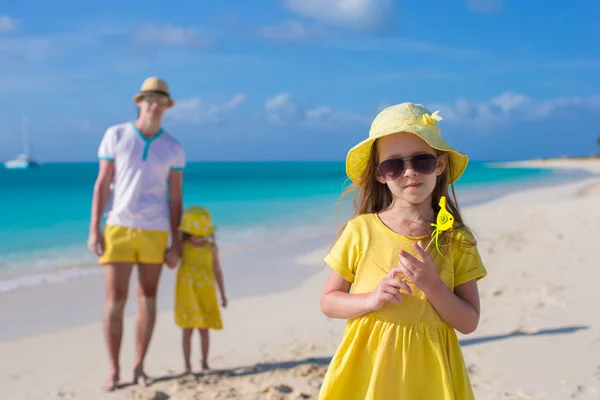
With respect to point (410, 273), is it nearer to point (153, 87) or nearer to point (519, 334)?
point (153, 87)

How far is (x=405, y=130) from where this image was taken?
2074 mm

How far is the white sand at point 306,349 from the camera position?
4.07 m

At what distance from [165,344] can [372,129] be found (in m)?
3.83

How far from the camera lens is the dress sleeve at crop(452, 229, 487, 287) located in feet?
7.03

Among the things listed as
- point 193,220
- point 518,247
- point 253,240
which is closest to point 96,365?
point 193,220

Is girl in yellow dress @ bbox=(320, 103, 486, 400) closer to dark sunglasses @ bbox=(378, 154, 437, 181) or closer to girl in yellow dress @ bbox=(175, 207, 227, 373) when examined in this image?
dark sunglasses @ bbox=(378, 154, 437, 181)

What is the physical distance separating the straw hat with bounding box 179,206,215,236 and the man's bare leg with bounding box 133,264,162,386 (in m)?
0.33

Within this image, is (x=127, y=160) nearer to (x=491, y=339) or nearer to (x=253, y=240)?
(x=491, y=339)

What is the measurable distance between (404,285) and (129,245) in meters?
2.62

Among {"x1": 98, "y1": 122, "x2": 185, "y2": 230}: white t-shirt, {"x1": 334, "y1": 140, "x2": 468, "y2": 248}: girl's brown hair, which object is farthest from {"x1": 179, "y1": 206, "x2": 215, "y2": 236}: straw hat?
{"x1": 334, "y1": 140, "x2": 468, "y2": 248}: girl's brown hair

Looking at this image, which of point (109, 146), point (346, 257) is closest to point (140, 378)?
point (109, 146)

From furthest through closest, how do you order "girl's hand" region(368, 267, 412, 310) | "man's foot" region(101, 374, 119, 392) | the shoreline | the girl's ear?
1. the shoreline
2. "man's foot" region(101, 374, 119, 392)
3. the girl's ear
4. "girl's hand" region(368, 267, 412, 310)

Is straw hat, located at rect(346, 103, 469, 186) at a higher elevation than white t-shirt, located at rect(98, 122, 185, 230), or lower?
lower

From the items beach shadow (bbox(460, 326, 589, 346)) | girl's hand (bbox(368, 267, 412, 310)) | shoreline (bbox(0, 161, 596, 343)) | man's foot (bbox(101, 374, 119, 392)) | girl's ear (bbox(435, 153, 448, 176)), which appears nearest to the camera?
girl's hand (bbox(368, 267, 412, 310))
